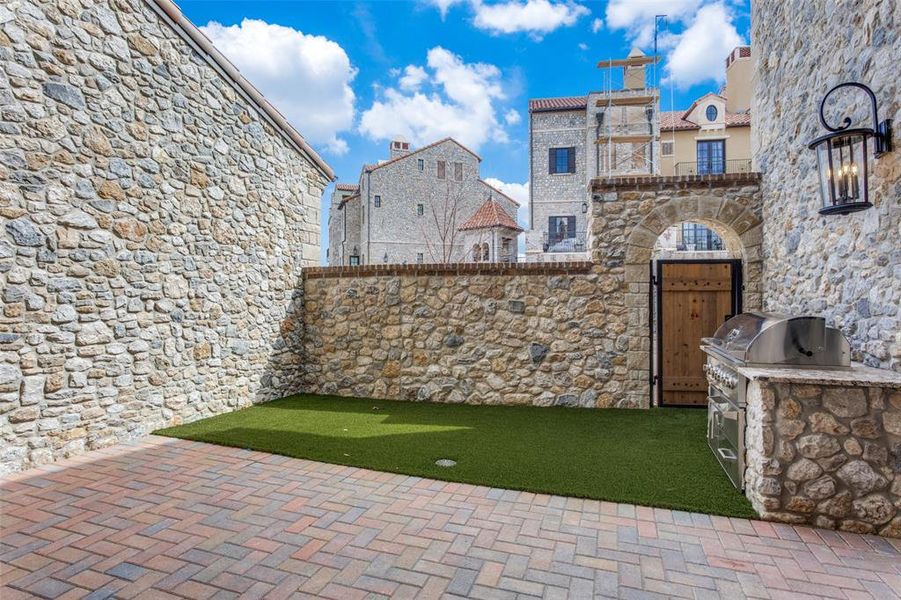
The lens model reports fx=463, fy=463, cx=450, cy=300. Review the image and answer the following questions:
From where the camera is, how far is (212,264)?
6.23 metres

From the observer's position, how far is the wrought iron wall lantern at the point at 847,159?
11.8ft

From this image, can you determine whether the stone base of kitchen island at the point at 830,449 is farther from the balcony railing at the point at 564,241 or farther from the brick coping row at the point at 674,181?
the balcony railing at the point at 564,241

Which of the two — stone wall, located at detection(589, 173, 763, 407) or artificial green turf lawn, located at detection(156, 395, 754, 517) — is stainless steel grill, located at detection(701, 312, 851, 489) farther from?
stone wall, located at detection(589, 173, 763, 407)

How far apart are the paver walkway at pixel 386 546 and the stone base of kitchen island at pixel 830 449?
161 mm

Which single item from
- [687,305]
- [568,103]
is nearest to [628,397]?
[687,305]

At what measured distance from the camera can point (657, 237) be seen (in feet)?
21.5

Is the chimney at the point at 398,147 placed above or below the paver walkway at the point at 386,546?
above

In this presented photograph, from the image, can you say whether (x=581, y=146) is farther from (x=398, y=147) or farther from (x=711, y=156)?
(x=398, y=147)

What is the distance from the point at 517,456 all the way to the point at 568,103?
23.0m

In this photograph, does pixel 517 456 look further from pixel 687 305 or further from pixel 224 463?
pixel 687 305

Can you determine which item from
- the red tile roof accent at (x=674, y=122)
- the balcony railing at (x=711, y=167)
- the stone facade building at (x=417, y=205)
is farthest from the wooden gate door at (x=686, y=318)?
the red tile roof accent at (x=674, y=122)

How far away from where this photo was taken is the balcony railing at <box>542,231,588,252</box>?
71.0 feet

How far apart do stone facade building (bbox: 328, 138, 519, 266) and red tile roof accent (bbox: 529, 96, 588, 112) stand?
443cm

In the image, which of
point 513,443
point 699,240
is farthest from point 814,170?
point 699,240
